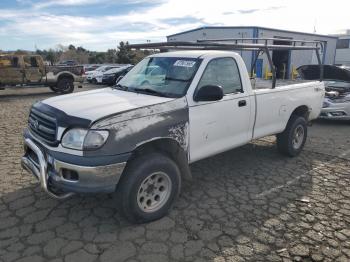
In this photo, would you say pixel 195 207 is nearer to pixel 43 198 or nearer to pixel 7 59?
pixel 43 198

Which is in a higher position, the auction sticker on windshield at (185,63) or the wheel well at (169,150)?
the auction sticker on windshield at (185,63)

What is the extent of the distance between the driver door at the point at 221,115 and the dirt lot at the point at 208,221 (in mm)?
703

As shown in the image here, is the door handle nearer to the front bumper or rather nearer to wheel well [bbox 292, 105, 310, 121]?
wheel well [bbox 292, 105, 310, 121]

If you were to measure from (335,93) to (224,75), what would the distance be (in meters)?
5.95

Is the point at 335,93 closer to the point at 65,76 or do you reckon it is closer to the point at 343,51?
the point at 65,76

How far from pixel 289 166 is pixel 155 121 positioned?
10.2ft

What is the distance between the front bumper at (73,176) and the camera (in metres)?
3.11

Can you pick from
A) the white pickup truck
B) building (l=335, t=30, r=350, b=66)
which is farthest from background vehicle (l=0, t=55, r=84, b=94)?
building (l=335, t=30, r=350, b=66)

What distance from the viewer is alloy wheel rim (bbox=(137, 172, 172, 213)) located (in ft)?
11.7

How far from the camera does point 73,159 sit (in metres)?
3.13

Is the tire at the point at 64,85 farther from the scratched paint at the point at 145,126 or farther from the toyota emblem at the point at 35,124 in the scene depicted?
the scratched paint at the point at 145,126

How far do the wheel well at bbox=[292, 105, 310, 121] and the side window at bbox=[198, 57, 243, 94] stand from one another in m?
1.89

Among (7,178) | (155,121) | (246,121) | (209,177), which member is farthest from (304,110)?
(7,178)

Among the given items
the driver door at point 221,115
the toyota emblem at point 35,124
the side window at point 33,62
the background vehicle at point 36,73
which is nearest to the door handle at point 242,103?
the driver door at point 221,115
